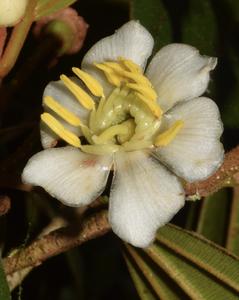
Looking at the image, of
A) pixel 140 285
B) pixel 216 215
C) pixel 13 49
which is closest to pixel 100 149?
pixel 13 49

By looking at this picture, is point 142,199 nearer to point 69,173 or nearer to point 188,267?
point 69,173

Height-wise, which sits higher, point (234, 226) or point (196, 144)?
point (196, 144)

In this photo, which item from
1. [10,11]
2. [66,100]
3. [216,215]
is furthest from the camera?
[216,215]

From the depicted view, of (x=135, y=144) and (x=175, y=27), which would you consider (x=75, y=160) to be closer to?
(x=135, y=144)

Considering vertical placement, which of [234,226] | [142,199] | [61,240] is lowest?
[234,226]

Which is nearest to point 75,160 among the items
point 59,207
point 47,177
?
point 47,177

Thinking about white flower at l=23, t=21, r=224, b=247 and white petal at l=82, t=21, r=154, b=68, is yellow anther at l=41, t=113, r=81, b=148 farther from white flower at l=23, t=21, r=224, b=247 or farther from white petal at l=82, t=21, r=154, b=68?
white petal at l=82, t=21, r=154, b=68

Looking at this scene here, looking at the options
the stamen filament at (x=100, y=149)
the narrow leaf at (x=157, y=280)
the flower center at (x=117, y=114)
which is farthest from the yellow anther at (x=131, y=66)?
the narrow leaf at (x=157, y=280)

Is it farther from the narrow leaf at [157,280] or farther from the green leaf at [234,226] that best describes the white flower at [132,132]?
the green leaf at [234,226]
